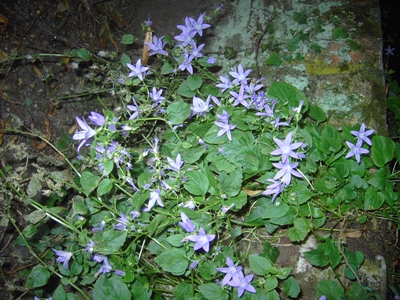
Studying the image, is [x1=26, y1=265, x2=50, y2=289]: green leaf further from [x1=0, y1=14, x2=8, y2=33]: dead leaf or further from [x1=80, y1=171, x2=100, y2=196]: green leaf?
[x1=0, y1=14, x2=8, y2=33]: dead leaf

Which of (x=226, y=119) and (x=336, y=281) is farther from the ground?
(x=226, y=119)

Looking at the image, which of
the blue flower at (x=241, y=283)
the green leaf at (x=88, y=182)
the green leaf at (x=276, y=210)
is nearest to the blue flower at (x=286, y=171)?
the green leaf at (x=276, y=210)

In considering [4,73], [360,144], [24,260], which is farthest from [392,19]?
[24,260]

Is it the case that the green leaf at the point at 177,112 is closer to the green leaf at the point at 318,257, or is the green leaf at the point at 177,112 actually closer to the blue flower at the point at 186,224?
the blue flower at the point at 186,224

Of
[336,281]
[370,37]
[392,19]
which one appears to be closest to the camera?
[336,281]

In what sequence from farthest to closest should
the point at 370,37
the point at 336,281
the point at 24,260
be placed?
1. the point at 370,37
2. the point at 24,260
3. the point at 336,281

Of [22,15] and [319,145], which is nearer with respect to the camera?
[319,145]

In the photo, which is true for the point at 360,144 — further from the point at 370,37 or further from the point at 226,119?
the point at 370,37
